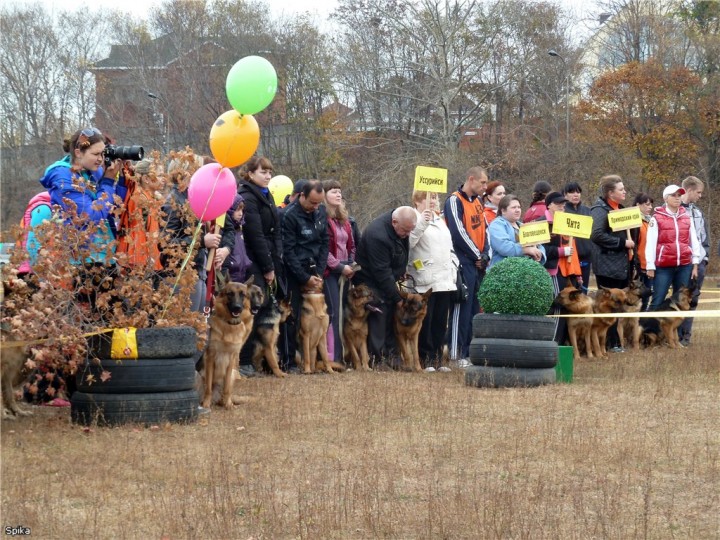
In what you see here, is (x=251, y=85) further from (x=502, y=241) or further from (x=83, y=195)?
(x=502, y=241)

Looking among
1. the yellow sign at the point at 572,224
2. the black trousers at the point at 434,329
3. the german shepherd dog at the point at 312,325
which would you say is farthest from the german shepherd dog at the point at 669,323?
the german shepherd dog at the point at 312,325

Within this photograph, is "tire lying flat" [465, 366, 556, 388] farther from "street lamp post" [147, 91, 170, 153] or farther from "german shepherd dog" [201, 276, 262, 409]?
"street lamp post" [147, 91, 170, 153]

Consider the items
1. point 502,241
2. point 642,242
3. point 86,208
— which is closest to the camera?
point 86,208

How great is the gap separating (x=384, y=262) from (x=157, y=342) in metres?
4.34

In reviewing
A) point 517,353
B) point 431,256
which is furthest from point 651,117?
point 517,353

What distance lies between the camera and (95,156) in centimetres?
705

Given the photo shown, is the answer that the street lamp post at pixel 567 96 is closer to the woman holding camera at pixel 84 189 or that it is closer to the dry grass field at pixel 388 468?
the dry grass field at pixel 388 468

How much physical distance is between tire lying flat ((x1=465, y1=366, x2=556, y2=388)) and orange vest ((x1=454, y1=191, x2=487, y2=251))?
8.87ft

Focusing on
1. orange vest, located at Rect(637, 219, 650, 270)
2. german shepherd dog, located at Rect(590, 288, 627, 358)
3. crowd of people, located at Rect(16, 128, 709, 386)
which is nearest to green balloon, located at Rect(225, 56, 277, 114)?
crowd of people, located at Rect(16, 128, 709, 386)

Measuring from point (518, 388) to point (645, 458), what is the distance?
115 inches

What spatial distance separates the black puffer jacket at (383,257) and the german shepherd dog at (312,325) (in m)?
0.66

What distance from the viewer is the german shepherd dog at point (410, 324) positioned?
11.0m

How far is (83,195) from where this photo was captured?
23.3 feet

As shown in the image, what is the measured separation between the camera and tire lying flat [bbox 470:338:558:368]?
9.05 m
